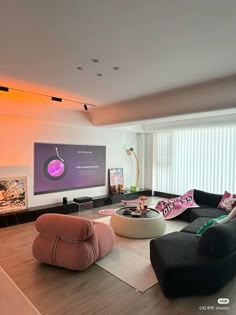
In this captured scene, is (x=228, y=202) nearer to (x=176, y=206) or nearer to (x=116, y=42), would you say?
(x=176, y=206)

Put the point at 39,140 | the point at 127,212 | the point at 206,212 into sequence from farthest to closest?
1. the point at 39,140
2. the point at 206,212
3. the point at 127,212

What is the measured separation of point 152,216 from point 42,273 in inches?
85.3

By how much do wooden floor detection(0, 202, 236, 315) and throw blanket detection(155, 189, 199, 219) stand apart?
2488 millimetres

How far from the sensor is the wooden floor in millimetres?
2234

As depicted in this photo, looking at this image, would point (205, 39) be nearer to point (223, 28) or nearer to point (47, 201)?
point (223, 28)

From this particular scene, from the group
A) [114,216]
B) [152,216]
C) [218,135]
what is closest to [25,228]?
[114,216]

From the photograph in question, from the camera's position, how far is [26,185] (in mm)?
5078

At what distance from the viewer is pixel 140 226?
3996 millimetres

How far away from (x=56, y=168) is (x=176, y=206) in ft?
10.4

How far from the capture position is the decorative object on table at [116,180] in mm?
6891

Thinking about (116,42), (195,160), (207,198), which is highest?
(116,42)

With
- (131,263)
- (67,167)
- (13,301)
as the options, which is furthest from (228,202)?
(13,301)

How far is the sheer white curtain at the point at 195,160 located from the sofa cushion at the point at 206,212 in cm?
124

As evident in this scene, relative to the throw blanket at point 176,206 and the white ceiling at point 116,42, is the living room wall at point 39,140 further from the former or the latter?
the throw blanket at point 176,206
